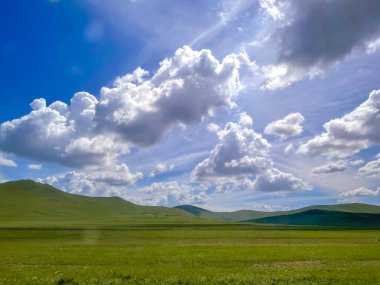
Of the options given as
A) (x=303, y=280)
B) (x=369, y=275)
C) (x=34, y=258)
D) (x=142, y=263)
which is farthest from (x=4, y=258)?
(x=369, y=275)

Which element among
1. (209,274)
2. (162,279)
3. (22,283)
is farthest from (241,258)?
(22,283)

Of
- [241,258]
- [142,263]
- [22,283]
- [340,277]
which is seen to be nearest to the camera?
[22,283]

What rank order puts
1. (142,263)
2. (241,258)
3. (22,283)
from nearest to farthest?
(22,283)
(142,263)
(241,258)

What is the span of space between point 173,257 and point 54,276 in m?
17.6

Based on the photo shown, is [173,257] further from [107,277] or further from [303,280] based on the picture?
[303,280]

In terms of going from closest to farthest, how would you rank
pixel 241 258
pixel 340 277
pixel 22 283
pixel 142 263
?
pixel 22 283 → pixel 340 277 → pixel 142 263 → pixel 241 258

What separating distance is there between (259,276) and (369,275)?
320 inches

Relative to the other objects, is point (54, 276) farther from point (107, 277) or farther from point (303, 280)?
point (303, 280)

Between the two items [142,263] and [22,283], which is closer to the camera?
[22,283]

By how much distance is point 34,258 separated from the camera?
145ft

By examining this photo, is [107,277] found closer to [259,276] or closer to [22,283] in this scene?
[22,283]

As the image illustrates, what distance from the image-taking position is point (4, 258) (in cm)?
4431

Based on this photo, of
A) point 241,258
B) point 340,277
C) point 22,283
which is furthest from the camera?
point 241,258

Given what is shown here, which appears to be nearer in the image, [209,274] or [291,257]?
[209,274]
